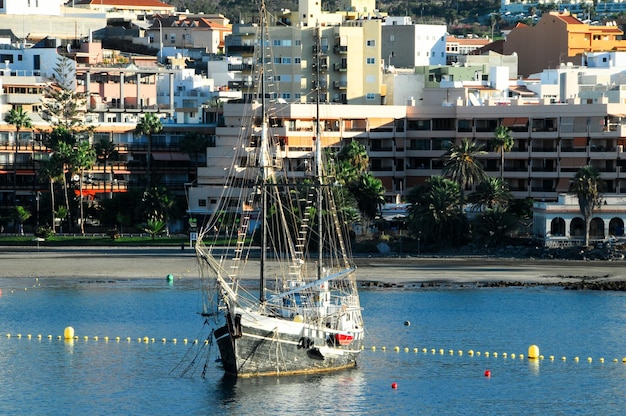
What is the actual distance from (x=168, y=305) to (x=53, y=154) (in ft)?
205

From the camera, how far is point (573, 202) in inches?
6019

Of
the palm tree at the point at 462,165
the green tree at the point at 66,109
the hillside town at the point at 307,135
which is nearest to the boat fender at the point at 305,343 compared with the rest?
the palm tree at the point at 462,165

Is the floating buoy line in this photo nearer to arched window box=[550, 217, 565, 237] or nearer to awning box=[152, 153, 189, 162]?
arched window box=[550, 217, 565, 237]

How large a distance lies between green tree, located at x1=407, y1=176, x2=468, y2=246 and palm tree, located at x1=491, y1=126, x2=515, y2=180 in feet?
66.3

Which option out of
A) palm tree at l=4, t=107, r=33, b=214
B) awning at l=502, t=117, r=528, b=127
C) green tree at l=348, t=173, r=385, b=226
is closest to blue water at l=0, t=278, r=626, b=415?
green tree at l=348, t=173, r=385, b=226

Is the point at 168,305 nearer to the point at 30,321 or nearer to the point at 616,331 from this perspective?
the point at 30,321

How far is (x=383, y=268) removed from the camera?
142500mm

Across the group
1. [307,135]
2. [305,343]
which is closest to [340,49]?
[307,135]

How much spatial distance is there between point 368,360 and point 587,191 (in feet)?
202

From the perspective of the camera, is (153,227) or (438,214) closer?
(438,214)

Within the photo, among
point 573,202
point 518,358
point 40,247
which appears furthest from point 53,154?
point 518,358

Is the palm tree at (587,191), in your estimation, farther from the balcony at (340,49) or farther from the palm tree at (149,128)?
the palm tree at (149,128)

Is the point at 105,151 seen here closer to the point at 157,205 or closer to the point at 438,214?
the point at 157,205

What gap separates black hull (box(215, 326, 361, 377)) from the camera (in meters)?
83.4
